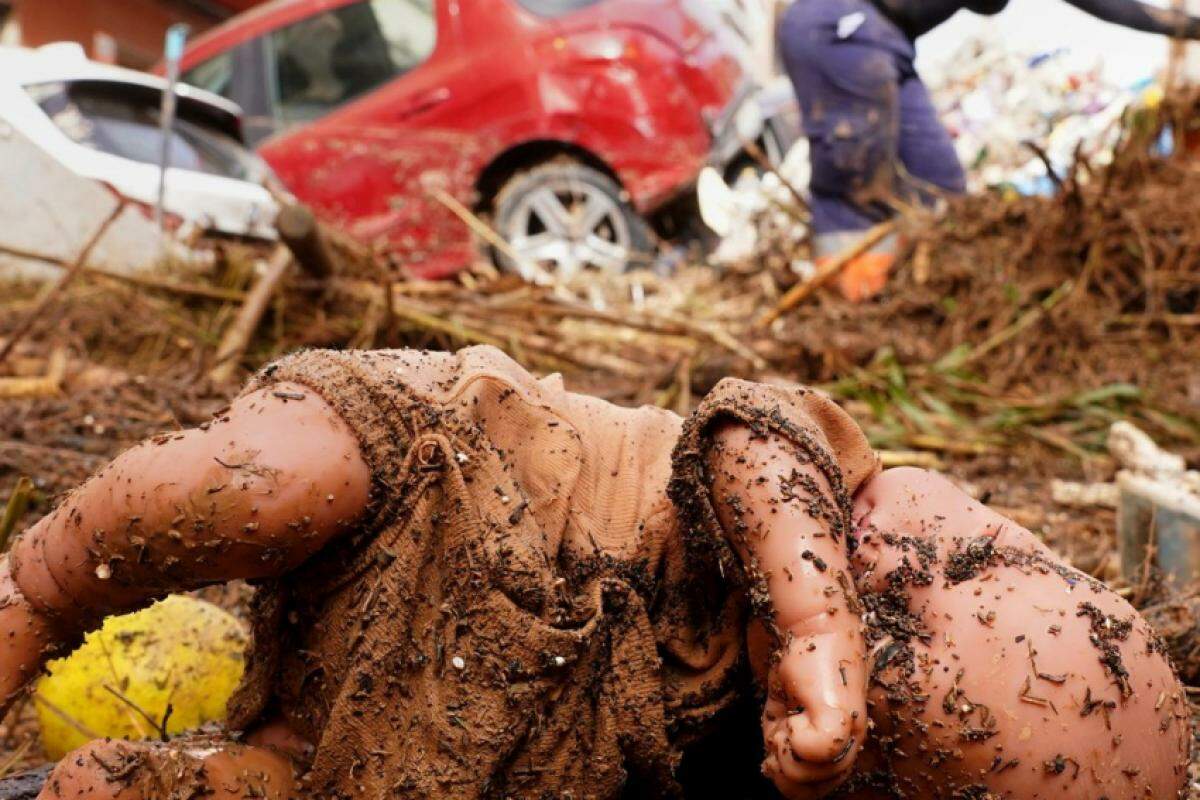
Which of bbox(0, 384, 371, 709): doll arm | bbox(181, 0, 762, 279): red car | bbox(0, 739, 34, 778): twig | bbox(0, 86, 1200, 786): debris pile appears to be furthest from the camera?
bbox(181, 0, 762, 279): red car

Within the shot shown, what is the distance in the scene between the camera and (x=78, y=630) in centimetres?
161

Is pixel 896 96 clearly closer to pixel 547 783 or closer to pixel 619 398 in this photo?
pixel 619 398

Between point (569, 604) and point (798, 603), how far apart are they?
1.10 feet

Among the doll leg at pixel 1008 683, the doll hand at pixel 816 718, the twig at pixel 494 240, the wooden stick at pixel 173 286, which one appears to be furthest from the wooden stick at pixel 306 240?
the doll hand at pixel 816 718

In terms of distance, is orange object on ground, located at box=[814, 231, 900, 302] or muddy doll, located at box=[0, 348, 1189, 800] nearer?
muddy doll, located at box=[0, 348, 1189, 800]

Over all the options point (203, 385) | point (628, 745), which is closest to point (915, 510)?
point (628, 745)

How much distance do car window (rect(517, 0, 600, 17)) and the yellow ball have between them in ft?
17.7

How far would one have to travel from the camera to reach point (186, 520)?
4.84 ft

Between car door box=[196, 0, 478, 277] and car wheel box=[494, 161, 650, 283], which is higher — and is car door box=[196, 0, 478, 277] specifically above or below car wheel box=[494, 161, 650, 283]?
above

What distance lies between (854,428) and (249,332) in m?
3.38

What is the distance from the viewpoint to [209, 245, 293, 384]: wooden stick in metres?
4.53

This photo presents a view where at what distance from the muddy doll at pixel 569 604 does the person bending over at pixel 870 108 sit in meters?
3.40

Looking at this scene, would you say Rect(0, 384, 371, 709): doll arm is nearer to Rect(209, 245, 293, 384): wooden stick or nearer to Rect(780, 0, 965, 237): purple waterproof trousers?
Rect(209, 245, 293, 384): wooden stick

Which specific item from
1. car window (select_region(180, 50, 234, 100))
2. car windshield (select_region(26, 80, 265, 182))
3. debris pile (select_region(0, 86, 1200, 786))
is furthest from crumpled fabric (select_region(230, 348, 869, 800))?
car window (select_region(180, 50, 234, 100))
